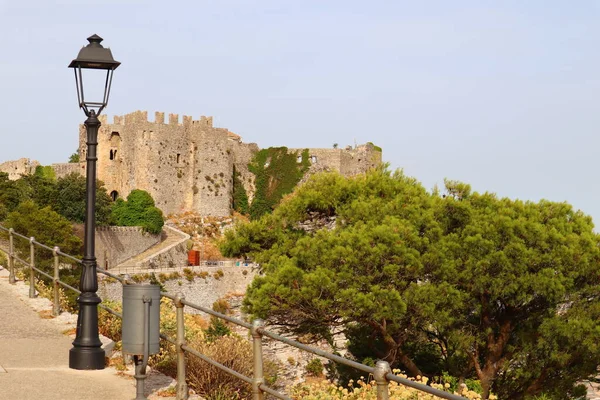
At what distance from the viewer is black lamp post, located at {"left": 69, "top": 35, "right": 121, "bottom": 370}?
850cm

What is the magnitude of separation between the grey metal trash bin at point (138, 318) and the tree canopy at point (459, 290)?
13943 mm

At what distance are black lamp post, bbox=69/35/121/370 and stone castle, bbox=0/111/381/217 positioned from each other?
49.1m

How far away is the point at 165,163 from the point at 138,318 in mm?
52161

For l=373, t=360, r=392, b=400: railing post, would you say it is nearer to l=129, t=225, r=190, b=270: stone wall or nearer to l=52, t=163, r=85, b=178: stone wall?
l=129, t=225, r=190, b=270: stone wall

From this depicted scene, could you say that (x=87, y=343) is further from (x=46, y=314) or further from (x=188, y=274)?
(x=188, y=274)

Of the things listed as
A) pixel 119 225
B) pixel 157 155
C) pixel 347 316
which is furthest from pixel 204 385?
pixel 157 155

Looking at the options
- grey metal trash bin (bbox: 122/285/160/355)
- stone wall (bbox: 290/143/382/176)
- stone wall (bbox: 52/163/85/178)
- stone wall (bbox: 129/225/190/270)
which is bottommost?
stone wall (bbox: 129/225/190/270)

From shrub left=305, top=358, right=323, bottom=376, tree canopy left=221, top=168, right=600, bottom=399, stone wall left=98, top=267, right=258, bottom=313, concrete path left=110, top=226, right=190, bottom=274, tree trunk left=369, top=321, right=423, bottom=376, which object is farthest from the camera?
concrete path left=110, top=226, right=190, bottom=274

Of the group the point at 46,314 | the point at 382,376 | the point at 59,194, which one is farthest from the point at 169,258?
the point at 382,376

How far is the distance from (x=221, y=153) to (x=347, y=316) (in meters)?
41.3

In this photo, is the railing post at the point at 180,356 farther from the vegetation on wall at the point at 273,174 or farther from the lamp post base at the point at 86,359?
the vegetation on wall at the point at 273,174

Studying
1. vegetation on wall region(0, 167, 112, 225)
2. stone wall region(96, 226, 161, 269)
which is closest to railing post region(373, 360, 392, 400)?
vegetation on wall region(0, 167, 112, 225)

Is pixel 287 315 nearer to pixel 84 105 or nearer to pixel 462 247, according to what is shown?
pixel 462 247

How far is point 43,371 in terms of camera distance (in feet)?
27.3
